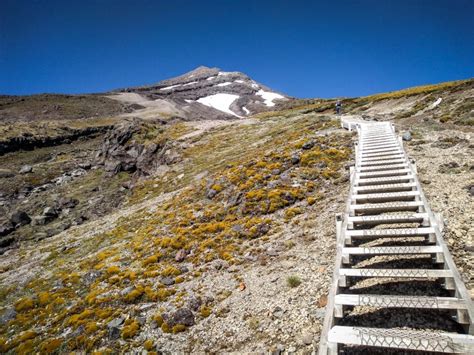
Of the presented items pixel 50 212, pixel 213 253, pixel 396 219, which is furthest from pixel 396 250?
pixel 50 212

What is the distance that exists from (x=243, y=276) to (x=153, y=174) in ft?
98.0

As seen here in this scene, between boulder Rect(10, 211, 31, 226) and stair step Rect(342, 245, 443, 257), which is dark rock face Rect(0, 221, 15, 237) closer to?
boulder Rect(10, 211, 31, 226)

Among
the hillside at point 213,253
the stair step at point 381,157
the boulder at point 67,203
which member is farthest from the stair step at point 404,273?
the boulder at point 67,203

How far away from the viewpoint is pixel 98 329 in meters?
10.0

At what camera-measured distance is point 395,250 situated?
713 centimetres

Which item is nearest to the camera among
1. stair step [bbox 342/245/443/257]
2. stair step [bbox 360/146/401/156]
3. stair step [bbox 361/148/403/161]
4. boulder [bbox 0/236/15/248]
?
stair step [bbox 342/245/443/257]

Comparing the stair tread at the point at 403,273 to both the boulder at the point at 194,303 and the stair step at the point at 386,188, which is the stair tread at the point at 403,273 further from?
the boulder at the point at 194,303

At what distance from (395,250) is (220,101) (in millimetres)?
158466

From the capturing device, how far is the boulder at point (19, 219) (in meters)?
33.1

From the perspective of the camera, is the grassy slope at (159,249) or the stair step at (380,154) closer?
the grassy slope at (159,249)

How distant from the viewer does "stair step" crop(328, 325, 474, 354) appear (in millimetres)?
4539

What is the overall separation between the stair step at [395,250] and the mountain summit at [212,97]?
116 m

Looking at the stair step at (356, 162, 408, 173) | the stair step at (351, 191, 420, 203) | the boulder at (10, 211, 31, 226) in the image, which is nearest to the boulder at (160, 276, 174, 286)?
the stair step at (351, 191, 420, 203)

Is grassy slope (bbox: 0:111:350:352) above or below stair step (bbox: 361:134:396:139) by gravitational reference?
below
